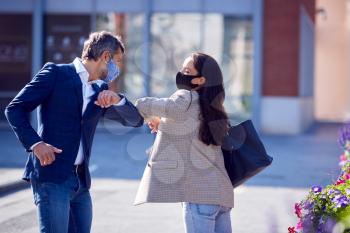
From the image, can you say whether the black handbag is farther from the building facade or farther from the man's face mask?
the building facade

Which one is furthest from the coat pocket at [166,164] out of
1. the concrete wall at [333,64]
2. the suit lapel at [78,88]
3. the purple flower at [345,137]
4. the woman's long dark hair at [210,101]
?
the concrete wall at [333,64]

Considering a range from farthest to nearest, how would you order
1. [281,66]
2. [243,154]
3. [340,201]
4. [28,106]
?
1. [281,66]
2. [340,201]
3. [243,154]
4. [28,106]

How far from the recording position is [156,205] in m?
8.72

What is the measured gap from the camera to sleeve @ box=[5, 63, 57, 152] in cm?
360

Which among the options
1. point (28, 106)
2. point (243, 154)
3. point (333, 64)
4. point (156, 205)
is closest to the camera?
point (28, 106)

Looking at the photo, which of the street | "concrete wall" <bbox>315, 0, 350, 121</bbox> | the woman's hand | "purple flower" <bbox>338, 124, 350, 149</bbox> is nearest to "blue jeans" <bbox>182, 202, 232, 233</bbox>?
the woman's hand

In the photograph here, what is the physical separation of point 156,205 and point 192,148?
4837mm

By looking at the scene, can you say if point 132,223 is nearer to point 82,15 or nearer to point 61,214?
point 61,214

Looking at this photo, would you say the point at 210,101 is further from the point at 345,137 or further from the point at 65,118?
the point at 345,137

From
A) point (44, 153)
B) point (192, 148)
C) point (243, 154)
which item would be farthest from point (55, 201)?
point (243, 154)

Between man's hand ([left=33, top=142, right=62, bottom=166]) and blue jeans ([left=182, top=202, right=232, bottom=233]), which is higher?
man's hand ([left=33, top=142, right=62, bottom=166])

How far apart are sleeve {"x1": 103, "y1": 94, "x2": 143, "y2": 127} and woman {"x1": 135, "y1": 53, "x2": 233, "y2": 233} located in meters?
0.08

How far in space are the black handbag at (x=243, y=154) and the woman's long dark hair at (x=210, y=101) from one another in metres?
0.14

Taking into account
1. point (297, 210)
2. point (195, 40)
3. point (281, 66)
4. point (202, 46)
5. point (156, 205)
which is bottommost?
point (156, 205)
